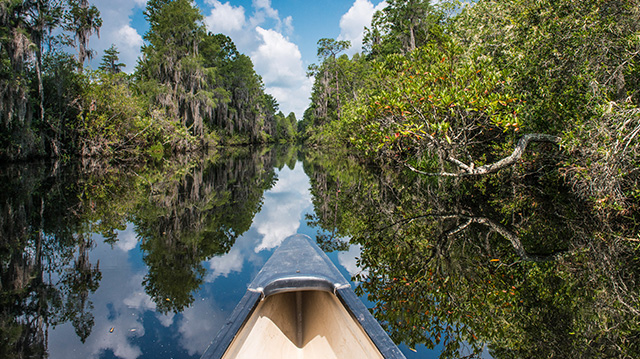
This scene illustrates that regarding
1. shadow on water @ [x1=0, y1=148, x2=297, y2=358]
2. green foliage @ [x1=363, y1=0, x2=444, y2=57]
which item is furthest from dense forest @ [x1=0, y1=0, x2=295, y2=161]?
green foliage @ [x1=363, y1=0, x2=444, y2=57]

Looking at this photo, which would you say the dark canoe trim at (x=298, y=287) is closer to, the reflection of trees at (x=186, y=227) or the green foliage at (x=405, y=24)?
the reflection of trees at (x=186, y=227)

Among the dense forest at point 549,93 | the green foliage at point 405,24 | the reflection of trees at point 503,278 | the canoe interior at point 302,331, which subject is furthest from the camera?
the green foliage at point 405,24

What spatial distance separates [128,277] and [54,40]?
16.1m

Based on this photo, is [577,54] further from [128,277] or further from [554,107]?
[128,277]

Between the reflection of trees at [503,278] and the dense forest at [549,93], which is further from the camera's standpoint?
the dense forest at [549,93]

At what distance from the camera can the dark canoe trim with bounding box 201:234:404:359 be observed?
172 centimetres

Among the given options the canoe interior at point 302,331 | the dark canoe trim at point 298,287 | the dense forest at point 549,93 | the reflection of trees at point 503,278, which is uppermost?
the dense forest at point 549,93

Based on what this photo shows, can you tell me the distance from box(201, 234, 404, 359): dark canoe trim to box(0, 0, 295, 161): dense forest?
14309 mm

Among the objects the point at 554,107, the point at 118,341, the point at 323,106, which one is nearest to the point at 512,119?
the point at 554,107

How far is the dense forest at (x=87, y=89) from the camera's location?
473 inches

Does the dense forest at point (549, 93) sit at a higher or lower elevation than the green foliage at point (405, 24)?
lower

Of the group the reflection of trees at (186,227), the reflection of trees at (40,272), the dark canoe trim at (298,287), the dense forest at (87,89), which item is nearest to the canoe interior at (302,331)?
the dark canoe trim at (298,287)

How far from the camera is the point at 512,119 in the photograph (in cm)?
584

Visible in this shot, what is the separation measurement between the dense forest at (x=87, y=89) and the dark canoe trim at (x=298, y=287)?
14309mm
